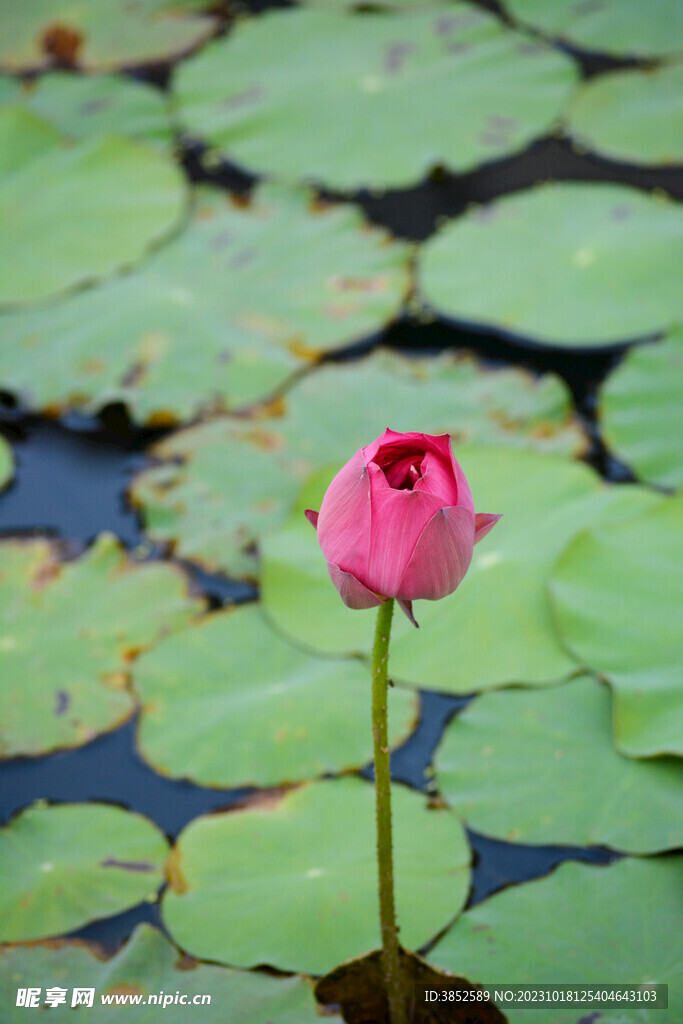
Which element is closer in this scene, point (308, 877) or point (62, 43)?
point (308, 877)

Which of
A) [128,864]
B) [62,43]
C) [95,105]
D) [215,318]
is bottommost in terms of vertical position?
[128,864]

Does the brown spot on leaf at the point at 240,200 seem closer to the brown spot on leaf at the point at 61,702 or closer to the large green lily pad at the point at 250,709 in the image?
the large green lily pad at the point at 250,709

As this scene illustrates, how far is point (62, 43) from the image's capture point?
3230 millimetres

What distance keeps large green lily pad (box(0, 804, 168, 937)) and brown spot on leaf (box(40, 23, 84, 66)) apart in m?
2.67

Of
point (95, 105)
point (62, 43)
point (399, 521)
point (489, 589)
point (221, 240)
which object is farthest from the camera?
point (62, 43)

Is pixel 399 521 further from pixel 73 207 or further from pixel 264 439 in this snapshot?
pixel 73 207

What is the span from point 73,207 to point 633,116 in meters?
1.61

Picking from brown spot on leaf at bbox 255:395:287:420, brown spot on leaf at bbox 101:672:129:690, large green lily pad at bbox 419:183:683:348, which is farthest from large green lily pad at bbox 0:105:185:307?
brown spot on leaf at bbox 101:672:129:690

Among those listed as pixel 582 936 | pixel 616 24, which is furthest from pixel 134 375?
pixel 616 24

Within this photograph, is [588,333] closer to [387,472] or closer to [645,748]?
[645,748]

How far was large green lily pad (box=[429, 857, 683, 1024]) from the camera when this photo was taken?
3.92 feet

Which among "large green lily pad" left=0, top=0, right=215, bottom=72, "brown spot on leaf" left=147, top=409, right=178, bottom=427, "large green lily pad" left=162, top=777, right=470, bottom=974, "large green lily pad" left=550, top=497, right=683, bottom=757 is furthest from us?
"large green lily pad" left=0, top=0, right=215, bottom=72

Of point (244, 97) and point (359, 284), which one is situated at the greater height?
point (244, 97)

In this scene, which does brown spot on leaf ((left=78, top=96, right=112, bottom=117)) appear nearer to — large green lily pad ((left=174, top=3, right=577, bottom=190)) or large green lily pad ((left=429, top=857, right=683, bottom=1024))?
large green lily pad ((left=174, top=3, right=577, bottom=190))
